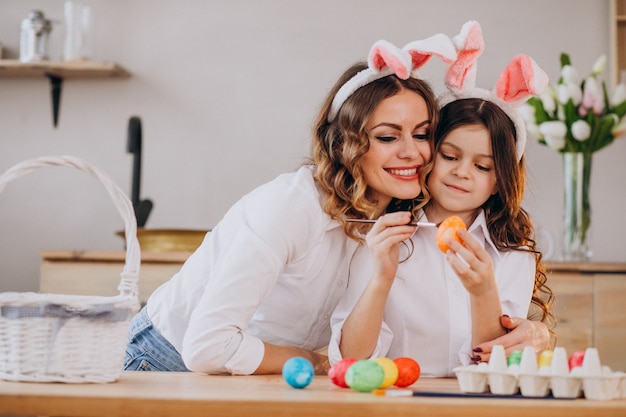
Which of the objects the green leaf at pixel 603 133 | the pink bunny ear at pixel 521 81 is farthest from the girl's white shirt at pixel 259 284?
the green leaf at pixel 603 133

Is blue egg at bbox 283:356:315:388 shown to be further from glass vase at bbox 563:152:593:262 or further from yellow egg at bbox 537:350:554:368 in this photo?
glass vase at bbox 563:152:593:262

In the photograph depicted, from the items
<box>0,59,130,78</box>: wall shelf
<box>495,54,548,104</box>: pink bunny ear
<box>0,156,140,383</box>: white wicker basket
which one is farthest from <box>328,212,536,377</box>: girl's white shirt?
<box>0,59,130,78</box>: wall shelf

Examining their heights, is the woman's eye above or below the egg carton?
above

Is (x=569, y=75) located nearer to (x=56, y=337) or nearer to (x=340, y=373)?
(x=340, y=373)

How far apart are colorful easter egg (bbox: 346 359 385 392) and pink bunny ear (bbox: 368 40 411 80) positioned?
0.69m

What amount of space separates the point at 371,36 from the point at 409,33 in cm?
15

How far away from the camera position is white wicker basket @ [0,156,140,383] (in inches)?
50.6

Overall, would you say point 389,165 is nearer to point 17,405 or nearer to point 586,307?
point 17,405

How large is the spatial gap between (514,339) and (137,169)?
1.98 m

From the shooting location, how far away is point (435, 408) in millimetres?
1116

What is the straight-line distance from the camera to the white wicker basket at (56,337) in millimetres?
1286

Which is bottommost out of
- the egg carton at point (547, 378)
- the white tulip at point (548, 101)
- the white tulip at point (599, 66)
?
the egg carton at point (547, 378)

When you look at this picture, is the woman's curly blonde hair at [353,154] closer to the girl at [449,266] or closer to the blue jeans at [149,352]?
the girl at [449,266]

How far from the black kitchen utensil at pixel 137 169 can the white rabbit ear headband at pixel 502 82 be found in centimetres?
157
